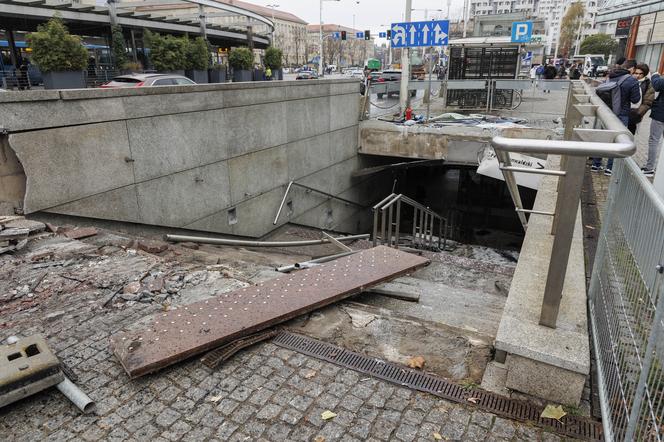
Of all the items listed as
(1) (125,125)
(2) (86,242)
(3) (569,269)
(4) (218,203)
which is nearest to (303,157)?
(4) (218,203)

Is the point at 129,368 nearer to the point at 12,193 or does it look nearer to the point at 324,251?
the point at 12,193

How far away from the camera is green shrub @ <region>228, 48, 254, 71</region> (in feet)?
65.1

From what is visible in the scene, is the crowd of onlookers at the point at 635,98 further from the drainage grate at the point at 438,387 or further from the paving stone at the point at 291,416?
the paving stone at the point at 291,416

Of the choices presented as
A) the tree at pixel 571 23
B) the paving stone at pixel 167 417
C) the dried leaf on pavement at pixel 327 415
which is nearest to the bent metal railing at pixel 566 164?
the dried leaf on pavement at pixel 327 415

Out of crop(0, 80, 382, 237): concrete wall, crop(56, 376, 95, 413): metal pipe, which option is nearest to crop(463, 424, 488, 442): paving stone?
crop(56, 376, 95, 413): metal pipe

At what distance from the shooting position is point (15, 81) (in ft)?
50.6

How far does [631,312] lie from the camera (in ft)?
7.16

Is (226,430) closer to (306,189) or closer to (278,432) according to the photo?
(278,432)

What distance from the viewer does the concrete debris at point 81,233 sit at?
527cm

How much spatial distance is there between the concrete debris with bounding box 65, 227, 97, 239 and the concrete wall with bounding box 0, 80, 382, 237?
0.45 m

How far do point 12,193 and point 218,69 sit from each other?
17.2 metres

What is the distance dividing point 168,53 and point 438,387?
16.0m

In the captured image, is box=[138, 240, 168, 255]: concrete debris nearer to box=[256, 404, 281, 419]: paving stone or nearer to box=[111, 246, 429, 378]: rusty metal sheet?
box=[111, 246, 429, 378]: rusty metal sheet

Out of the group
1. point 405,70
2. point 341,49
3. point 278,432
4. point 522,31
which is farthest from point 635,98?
point 341,49
